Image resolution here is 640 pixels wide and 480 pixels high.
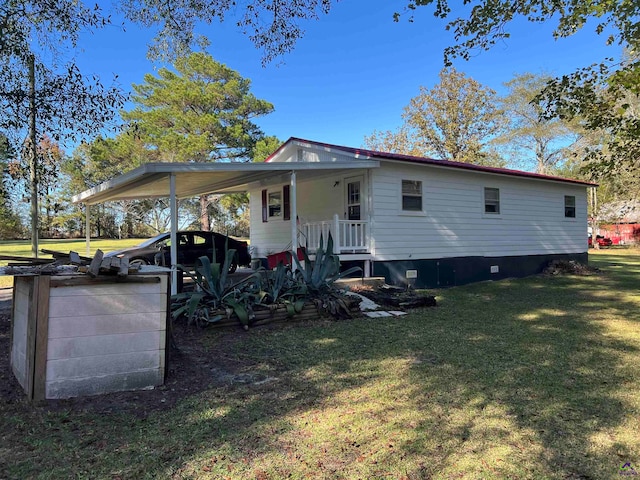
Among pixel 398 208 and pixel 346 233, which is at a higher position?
pixel 398 208

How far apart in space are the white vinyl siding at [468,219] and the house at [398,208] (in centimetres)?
3

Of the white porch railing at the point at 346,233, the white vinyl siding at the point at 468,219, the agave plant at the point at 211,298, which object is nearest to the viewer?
the agave plant at the point at 211,298

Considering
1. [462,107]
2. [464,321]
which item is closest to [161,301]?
[464,321]

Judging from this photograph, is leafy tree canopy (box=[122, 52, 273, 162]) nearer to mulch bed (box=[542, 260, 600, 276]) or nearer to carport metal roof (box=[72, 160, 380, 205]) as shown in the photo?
carport metal roof (box=[72, 160, 380, 205])

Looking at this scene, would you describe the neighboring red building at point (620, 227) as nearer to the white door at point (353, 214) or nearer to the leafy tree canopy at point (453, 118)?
the leafy tree canopy at point (453, 118)

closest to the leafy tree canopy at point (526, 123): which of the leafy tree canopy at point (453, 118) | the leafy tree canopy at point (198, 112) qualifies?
the leafy tree canopy at point (453, 118)

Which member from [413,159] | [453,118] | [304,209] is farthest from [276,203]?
[453,118]

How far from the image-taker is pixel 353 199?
36.5 feet

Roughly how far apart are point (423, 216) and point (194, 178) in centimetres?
552

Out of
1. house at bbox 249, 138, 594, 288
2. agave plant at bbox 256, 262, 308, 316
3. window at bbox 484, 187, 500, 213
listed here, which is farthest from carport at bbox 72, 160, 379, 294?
window at bbox 484, 187, 500, 213

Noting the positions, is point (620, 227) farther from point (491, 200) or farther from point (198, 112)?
point (198, 112)

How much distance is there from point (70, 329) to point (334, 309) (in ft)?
13.3

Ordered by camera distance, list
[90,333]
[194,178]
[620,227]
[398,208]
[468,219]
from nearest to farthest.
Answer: [90,333] < [194,178] < [398,208] < [468,219] < [620,227]

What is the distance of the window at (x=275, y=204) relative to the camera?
43.6 feet
